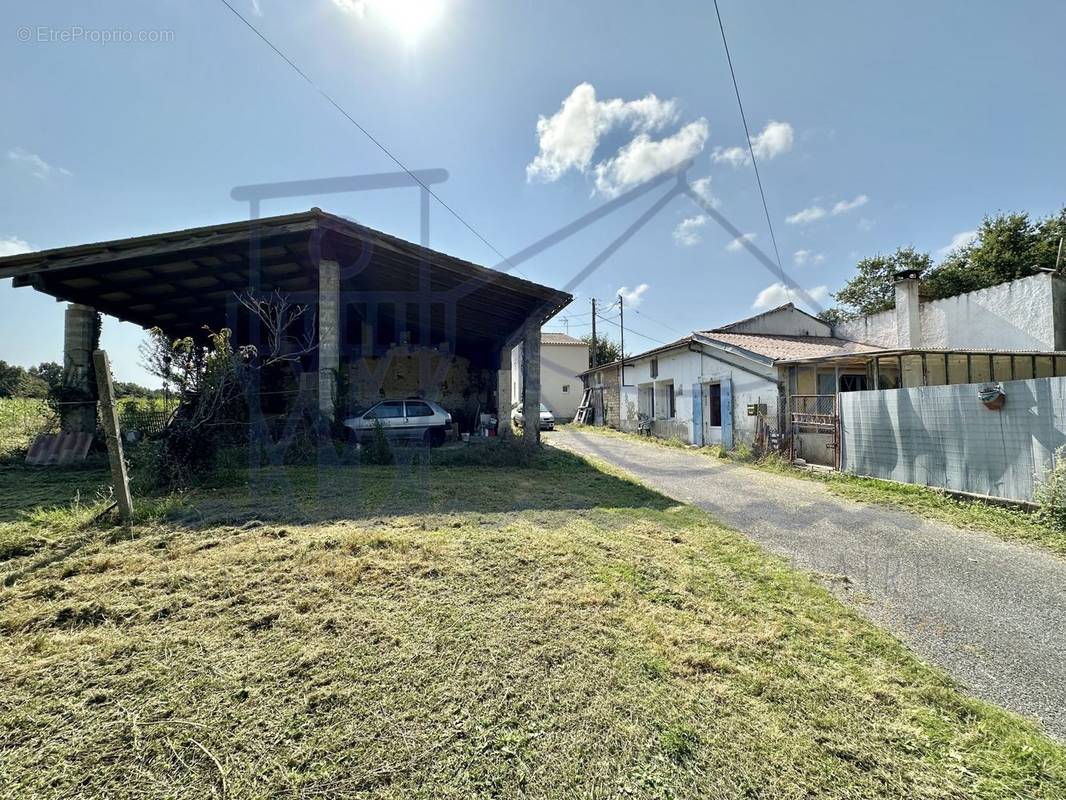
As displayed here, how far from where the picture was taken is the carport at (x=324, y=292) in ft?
24.6

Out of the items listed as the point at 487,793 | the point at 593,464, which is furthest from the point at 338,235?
the point at 487,793

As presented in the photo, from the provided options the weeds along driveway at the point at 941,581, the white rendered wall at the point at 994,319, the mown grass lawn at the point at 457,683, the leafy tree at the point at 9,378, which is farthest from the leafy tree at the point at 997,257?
the leafy tree at the point at 9,378

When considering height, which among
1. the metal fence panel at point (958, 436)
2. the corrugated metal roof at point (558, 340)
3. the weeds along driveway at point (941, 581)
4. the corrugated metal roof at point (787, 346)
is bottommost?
the weeds along driveway at point (941, 581)

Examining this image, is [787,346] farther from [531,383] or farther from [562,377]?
[562,377]

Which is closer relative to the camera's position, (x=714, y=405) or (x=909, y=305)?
(x=909, y=305)

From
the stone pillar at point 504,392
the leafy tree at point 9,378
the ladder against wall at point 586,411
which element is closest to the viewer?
the stone pillar at point 504,392

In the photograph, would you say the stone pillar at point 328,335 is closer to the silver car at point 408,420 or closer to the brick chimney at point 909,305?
the silver car at point 408,420

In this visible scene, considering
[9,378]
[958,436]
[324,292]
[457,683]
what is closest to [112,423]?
[457,683]

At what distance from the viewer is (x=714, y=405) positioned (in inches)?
516

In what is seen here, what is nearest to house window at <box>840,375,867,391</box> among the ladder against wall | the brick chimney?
the brick chimney

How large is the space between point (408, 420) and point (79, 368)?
7.08 metres

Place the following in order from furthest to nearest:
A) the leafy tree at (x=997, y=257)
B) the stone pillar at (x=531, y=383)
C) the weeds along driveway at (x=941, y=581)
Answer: the leafy tree at (x=997, y=257) → the stone pillar at (x=531, y=383) → the weeds along driveway at (x=941, y=581)

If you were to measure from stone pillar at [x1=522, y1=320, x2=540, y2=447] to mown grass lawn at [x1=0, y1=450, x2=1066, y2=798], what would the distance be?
20.5ft

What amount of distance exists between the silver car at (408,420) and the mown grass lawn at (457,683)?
20.7ft
